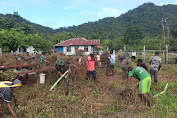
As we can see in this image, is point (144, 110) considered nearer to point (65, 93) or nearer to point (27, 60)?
point (65, 93)

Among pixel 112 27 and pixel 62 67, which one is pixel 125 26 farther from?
pixel 62 67

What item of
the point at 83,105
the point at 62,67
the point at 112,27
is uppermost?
the point at 112,27

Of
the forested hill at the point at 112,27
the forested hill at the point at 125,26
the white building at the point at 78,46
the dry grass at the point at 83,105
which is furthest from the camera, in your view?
the forested hill at the point at 125,26

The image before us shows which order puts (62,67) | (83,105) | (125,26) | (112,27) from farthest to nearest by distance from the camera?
(125,26)
(112,27)
(62,67)
(83,105)

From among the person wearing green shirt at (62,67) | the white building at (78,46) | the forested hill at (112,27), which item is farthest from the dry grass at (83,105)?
the forested hill at (112,27)

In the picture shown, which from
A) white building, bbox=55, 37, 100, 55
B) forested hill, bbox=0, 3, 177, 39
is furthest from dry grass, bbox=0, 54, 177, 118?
forested hill, bbox=0, 3, 177, 39

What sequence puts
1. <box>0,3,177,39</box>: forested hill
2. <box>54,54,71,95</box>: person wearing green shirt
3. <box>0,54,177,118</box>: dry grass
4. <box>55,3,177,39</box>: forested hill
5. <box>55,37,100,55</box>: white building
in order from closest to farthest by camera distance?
<box>0,54,177,118</box>: dry grass → <box>54,54,71,95</box>: person wearing green shirt → <box>55,37,100,55</box>: white building → <box>0,3,177,39</box>: forested hill → <box>55,3,177,39</box>: forested hill

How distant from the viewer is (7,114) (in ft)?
10.2

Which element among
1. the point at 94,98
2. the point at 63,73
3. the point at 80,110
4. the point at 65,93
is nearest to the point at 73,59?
the point at 63,73

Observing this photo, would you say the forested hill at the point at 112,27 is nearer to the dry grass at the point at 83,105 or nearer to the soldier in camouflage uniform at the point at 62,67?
the soldier in camouflage uniform at the point at 62,67

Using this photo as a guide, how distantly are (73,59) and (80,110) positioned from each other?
3.39m

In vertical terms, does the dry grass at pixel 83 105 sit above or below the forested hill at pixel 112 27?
below

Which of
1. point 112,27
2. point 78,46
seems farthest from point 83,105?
point 112,27

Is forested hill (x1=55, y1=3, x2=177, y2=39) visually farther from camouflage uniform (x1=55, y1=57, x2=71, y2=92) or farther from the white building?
camouflage uniform (x1=55, y1=57, x2=71, y2=92)
